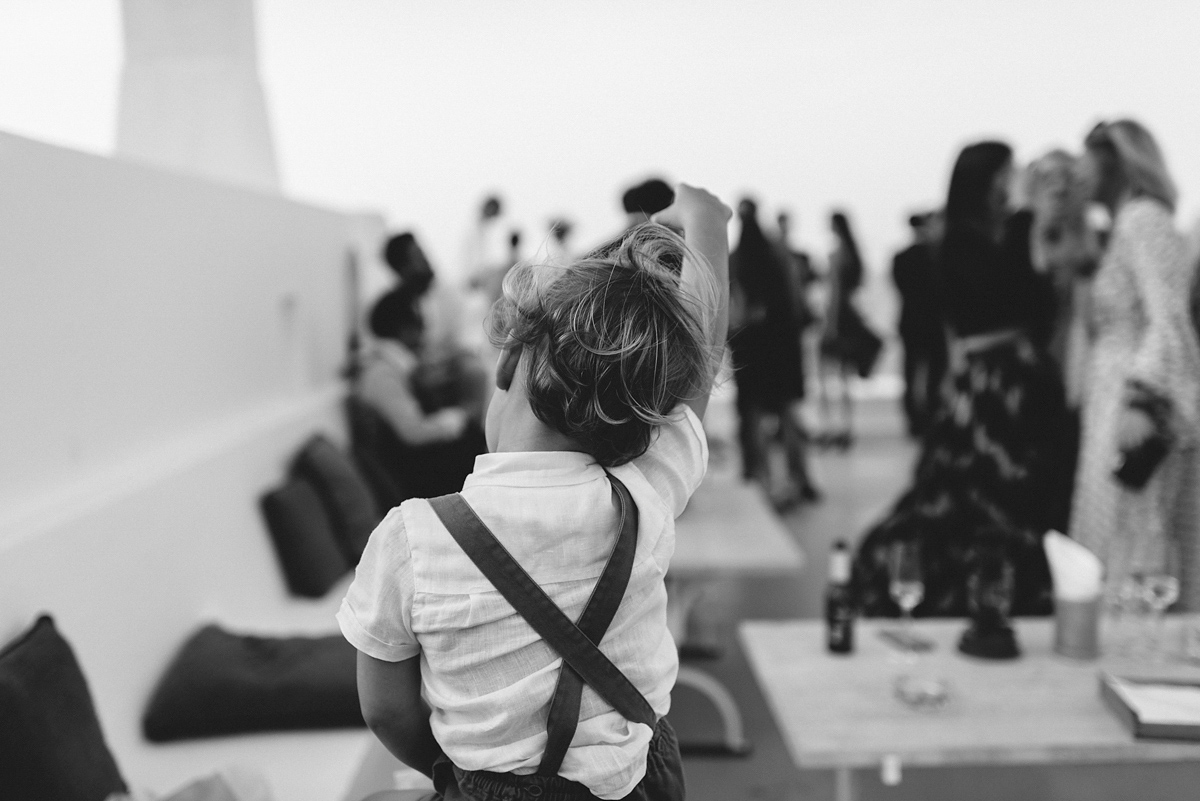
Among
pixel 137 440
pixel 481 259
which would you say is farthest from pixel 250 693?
pixel 481 259

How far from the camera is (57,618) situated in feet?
5.85

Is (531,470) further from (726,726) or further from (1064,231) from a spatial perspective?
(1064,231)

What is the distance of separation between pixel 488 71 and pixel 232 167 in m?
3.38

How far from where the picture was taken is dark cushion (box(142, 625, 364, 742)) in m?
2.03

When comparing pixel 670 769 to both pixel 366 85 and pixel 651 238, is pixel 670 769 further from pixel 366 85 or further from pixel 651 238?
pixel 366 85

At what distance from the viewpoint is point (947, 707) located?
1.72m

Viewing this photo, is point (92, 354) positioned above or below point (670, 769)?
above

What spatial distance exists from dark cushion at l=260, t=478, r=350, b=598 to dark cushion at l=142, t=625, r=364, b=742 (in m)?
0.77

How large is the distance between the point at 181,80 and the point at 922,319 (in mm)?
4153

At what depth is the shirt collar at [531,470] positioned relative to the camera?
2.94ft

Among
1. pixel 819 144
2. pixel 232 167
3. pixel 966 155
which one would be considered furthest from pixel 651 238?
pixel 819 144

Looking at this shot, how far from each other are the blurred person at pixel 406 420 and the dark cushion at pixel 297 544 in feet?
3.13

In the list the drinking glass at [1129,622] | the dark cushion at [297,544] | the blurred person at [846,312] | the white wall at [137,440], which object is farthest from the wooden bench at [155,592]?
the blurred person at [846,312]

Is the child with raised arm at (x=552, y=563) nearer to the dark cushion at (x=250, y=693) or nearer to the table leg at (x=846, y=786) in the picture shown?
the table leg at (x=846, y=786)
